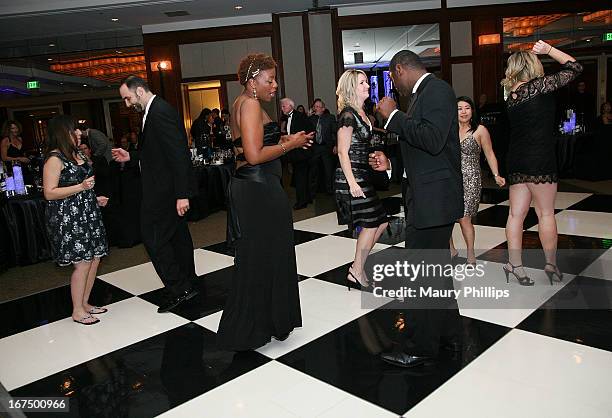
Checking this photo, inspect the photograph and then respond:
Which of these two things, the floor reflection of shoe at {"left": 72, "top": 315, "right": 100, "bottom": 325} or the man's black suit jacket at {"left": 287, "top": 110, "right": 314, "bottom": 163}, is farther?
the man's black suit jacket at {"left": 287, "top": 110, "right": 314, "bottom": 163}

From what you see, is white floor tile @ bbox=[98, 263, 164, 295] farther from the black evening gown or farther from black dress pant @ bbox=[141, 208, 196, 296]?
the black evening gown

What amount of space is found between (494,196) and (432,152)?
465 centimetres

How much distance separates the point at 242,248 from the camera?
2.49 meters

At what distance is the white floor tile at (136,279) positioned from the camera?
3833 mm

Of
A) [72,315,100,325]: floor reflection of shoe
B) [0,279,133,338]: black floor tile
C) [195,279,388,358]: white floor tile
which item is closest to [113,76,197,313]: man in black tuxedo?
[72,315,100,325]: floor reflection of shoe

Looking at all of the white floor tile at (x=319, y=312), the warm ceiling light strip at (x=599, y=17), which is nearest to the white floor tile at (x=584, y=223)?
the white floor tile at (x=319, y=312)

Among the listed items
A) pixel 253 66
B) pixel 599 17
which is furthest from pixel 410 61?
pixel 599 17

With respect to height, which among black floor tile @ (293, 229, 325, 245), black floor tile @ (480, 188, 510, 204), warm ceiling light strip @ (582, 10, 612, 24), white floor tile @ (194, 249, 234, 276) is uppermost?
warm ceiling light strip @ (582, 10, 612, 24)

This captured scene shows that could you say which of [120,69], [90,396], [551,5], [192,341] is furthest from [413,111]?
[120,69]

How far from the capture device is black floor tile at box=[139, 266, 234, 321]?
3.24 metres

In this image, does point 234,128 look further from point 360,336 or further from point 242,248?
point 360,336

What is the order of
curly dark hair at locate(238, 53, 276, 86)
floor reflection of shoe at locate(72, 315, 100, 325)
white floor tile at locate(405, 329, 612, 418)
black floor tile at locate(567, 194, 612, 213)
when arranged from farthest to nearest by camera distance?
black floor tile at locate(567, 194, 612, 213) < floor reflection of shoe at locate(72, 315, 100, 325) < curly dark hair at locate(238, 53, 276, 86) < white floor tile at locate(405, 329, 612, 418)

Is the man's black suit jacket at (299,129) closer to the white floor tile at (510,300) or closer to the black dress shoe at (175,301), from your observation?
the black dress shoe at (175,301)

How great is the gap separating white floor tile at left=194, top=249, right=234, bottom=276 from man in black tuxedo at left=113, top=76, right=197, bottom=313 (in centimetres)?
89
